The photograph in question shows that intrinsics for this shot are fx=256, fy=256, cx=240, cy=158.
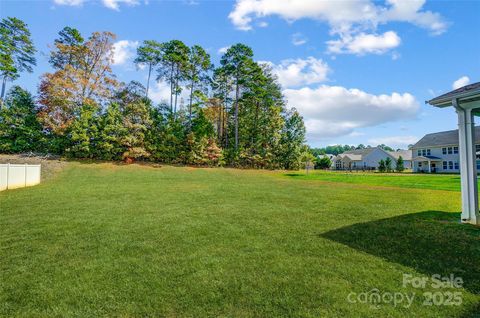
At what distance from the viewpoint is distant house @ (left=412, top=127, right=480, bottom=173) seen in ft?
125

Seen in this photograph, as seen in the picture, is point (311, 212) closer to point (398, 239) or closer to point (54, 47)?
point (398, 239)

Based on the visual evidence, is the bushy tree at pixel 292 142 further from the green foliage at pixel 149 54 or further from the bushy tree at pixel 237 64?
the green foliage at pixel 149 54

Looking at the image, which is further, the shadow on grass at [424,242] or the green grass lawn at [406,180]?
the green grass lawn at [406,180]

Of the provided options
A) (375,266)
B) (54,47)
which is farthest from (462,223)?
(54,47)

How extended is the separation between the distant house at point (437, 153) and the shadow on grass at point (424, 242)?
1597 inches

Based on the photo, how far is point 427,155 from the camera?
137 ft

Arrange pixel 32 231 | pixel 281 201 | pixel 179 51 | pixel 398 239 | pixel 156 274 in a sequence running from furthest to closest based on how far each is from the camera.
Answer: pixel 179 51
pixel 281 201
pixel 32 231
pixel 398 239
pixel 156 274

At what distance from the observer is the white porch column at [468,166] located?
590cm

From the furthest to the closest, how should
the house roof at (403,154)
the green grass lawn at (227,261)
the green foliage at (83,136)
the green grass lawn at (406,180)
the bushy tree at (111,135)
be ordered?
the house roof at (403,154) < the bushy tree at (111,135) < the green foliage at (83,136) < the green grass lawn at (406,180) < the green grass lawn at (227,261)

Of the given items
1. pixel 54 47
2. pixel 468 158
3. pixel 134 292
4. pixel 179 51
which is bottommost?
pixel 134 292

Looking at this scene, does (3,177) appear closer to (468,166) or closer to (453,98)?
(453,98)

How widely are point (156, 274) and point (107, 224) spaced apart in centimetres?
346

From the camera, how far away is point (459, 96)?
231 inches

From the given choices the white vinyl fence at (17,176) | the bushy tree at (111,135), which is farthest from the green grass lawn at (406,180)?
the white vinyl fence at (17,176)
